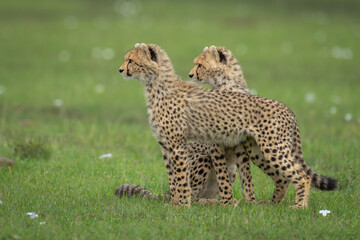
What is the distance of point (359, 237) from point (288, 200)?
1238 mm

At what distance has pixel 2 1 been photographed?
873 inches

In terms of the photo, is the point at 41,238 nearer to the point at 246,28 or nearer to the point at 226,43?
the point at 226,43

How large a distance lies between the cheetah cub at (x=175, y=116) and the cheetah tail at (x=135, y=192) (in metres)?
0.18

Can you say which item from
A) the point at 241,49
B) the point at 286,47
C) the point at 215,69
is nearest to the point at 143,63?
the point at 215,69

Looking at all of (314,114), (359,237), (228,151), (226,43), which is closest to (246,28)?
(226,43)

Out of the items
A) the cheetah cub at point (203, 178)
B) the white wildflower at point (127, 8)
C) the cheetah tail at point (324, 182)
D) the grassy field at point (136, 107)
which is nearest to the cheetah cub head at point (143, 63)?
the cheetah cub at point (203, 178)

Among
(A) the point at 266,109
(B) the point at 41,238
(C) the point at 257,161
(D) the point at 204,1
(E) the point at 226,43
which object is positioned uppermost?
(D) the point at 204,1

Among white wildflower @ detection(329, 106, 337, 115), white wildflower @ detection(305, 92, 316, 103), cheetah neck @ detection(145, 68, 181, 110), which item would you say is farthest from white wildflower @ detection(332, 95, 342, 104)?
cheetah neck @ detection(145, 68, 181, 110)

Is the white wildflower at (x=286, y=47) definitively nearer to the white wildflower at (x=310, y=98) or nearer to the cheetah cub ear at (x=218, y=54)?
the white wildflower at (x=310, y=98)

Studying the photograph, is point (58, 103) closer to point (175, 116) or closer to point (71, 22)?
point (175, 116)

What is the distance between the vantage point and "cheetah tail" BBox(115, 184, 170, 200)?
5.76m

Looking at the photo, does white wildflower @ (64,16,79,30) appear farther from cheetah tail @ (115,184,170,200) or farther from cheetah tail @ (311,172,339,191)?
cheetah tail @ (311,172,339,191)

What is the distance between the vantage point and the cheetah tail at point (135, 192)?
5.76 metres

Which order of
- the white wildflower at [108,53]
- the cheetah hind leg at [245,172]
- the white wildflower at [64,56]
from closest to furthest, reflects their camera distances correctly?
the cheetah hind leg at [245,172]
the white wildflower at [64,56]
the white wildflower at [108,53]
